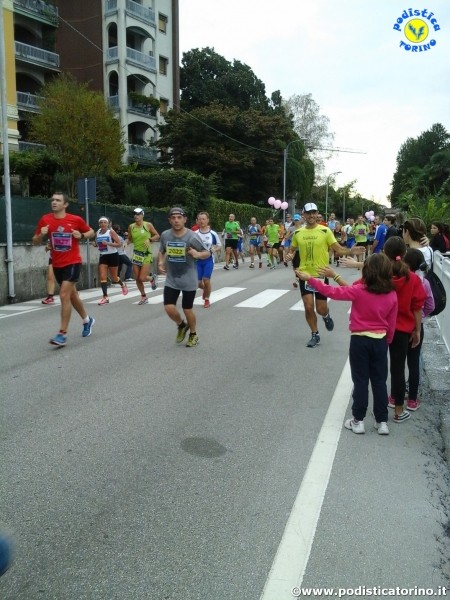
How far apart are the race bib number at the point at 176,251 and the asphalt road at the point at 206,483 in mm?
1467

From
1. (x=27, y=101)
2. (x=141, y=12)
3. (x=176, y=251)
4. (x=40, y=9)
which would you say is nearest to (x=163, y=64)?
(x=141, y=12)

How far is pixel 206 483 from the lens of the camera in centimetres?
379

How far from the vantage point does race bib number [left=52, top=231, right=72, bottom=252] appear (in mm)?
7949

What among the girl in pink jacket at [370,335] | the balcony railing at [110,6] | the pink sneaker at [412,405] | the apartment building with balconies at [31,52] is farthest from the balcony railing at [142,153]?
the girl in pink jacket at [370,335]

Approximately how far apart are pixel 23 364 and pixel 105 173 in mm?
24659

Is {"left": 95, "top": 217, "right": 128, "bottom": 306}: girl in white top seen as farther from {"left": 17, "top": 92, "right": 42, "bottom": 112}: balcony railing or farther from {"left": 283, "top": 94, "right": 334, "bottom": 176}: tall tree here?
{"left": 283, "top": 94, "right": 334, "bottom": 176}: tall tree

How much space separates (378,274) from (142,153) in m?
42.7

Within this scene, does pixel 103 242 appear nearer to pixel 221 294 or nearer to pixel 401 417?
pixel 221 294

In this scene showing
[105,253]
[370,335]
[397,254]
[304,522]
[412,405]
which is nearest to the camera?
[304,522]

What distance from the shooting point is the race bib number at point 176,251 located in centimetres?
791

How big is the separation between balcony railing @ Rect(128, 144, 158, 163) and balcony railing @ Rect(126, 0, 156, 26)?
9.22 m

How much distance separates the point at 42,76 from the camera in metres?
42.3

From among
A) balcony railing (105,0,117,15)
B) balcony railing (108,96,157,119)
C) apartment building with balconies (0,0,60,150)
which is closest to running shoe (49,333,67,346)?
apartment building with balconies (0,0,60,150)

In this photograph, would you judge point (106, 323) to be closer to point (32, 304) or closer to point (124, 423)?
point (32, 304)
